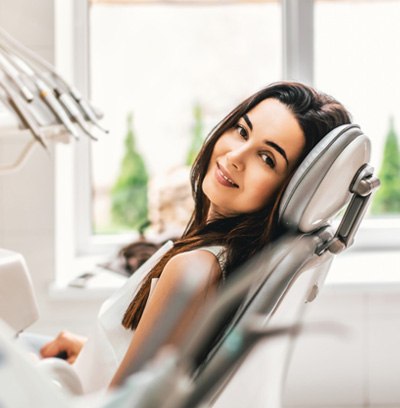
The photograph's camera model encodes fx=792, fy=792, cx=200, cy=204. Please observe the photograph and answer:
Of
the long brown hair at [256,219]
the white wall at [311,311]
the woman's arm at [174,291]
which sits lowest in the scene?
the white wall at [311,311]

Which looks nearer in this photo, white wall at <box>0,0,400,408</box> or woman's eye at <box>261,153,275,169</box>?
woman's eye at <box>261,153,275,169</box>

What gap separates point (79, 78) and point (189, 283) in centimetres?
193

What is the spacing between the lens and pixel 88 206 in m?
2.87

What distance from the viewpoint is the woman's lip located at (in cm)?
111

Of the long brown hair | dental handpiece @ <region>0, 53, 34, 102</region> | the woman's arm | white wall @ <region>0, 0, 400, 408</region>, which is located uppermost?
dental handpiece @ <region>0, 53, 34, 102</region>

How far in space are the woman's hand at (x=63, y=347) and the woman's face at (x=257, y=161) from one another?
0.59m

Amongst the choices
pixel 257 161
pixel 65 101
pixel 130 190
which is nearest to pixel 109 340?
pixel 257 161

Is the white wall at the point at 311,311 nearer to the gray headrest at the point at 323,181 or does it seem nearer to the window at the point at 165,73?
the window at the point at 165,73

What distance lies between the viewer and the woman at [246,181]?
100 centimetres

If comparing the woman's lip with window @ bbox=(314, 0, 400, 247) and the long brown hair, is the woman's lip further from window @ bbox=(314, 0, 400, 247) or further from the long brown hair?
window @ bbox=(314, 0, 400, 247)

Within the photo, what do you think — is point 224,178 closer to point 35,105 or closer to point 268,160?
point 268,160

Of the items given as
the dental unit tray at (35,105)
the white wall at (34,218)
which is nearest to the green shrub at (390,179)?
the white wall at (34,218)

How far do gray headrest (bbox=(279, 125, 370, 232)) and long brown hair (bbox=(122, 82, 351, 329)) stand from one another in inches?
1.8

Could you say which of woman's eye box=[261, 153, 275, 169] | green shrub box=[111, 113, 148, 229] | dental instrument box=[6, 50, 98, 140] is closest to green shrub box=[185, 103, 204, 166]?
green shrub box=[111, 113, 148, 229]
